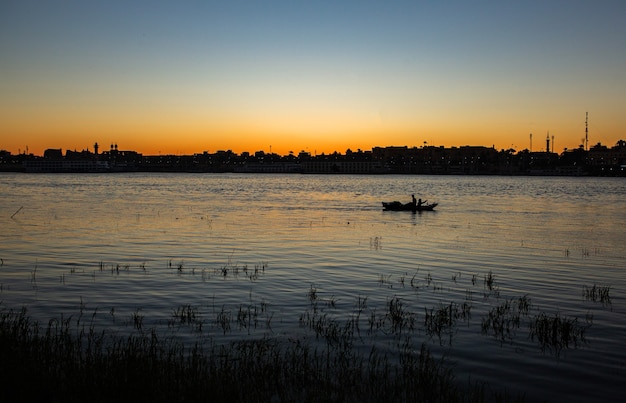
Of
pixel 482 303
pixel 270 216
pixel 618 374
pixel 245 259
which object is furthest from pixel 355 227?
pixel 618 374

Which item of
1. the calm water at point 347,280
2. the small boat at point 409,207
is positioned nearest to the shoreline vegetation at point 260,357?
the calm water at point 347,280

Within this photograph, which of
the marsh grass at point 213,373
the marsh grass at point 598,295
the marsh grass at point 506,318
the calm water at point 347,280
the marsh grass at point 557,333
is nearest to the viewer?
the marsh grass at point 213,373

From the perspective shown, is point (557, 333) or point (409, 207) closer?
point (557, 333)

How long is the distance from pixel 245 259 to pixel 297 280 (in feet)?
17.7

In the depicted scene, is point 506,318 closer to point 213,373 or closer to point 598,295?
point 598,295

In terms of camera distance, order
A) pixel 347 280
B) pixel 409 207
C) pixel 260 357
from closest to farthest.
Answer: pixel 260 357 < pixel 347 280 < pixel 409 207

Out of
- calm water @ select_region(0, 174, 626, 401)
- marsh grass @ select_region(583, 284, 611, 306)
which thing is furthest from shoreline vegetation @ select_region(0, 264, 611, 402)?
marsh grass @ select_region(583, 284, 611, 306)

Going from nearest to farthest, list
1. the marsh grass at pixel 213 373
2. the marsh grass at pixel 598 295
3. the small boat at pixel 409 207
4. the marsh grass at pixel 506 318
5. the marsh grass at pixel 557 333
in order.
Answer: the marsh grass at pixel 213 373
the marsh grass at pixel 557 333
the marsh grass at pixel 506 318
the marsh grass at pixel 598 295
the small boat at pixel 409 207

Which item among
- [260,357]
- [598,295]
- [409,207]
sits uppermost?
[409,207]

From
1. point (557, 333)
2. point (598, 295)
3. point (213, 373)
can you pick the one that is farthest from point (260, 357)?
point (598, 295)

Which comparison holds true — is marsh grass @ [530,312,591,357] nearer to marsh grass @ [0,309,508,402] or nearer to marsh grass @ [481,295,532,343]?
marsh grass @ [481,295,532,343]

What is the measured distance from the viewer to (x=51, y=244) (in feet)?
88.3

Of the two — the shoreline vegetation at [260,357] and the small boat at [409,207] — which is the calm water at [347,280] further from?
the small boat at [409,207]

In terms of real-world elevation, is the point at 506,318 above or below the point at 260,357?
below
